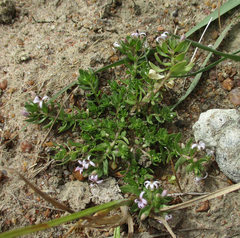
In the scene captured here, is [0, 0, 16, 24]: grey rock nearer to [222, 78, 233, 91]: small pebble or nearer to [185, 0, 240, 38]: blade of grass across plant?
[185, 0, 240, 38]: blade of grass across plant

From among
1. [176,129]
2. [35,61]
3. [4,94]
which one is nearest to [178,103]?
[176,129]

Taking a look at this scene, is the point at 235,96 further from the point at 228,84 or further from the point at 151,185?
the point at 151,185

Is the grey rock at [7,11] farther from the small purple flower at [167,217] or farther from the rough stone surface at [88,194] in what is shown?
the small purple flower at [167,217]

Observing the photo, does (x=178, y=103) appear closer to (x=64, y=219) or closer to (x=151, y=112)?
(x=151, y=112)

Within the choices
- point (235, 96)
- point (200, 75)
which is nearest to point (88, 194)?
point (200, 75)

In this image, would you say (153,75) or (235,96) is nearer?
(153,75)

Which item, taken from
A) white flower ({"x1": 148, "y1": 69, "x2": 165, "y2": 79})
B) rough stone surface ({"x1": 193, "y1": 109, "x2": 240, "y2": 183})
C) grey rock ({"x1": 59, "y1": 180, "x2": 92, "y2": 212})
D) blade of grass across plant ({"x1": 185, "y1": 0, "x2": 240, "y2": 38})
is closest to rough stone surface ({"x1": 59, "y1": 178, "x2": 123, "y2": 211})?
grey rock ({"x1": 59, "y1": 180, "x2": 92, "y2": 212})
